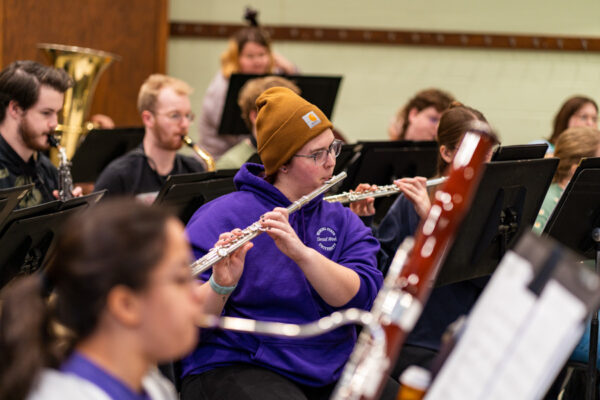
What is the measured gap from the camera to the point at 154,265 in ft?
3.53

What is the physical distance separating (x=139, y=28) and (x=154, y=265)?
5444 mm

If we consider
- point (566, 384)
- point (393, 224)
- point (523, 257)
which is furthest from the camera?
point (566, 384)

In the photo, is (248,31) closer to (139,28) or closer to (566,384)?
(139,28)

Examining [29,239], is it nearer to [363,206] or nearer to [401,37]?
[363,206]

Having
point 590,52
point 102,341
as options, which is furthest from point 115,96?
point 102,341

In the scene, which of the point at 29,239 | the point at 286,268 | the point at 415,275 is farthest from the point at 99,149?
the point at 415,275

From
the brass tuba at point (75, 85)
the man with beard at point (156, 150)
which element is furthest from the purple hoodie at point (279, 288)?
the brass tuba at point (75, 85)

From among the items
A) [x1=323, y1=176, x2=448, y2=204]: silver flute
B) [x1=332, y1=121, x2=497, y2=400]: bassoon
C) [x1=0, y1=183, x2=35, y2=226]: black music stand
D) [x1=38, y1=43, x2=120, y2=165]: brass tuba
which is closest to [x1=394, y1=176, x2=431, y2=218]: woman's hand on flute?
[x1=323, y1=176, x2=448, y2=204]: silver flute

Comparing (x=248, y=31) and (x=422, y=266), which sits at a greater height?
(x=248, y=31)

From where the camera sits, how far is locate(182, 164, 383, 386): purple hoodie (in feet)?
6.72

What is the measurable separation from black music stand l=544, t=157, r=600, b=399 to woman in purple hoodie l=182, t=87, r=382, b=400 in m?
0.71

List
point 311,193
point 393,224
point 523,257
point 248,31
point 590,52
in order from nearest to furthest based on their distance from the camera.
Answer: point 523,257, point 311,193, point 393,224, point 248,31, point 590,52

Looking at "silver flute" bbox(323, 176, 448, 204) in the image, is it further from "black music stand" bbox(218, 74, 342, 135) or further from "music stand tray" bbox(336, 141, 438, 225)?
"black music stand" bbox(218, 74, 342, 135)

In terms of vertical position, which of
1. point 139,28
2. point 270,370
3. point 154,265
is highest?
point 139,28
